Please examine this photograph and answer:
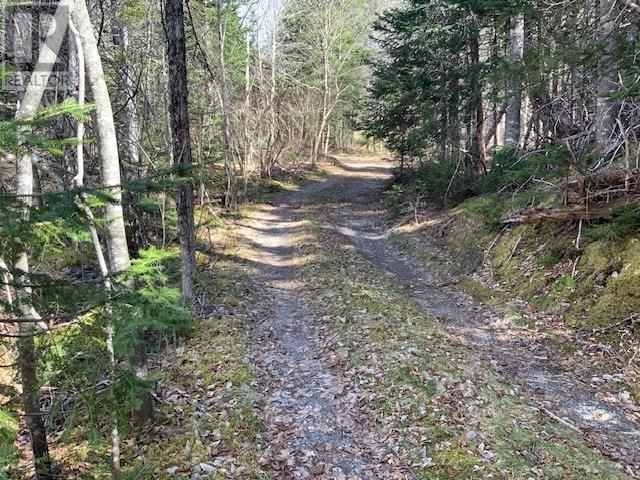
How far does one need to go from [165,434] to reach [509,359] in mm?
5389

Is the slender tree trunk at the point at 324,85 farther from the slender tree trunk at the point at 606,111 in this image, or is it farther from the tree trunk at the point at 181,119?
the tree trunk at the point at 181,119

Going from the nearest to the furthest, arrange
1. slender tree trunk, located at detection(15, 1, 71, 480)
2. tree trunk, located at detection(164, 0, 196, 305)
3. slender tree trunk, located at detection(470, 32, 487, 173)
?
slender tree trunk, located at detection(15, 1, 71, 480), tree trunk, located at detection(164, 0, 196, 305), slender tree trunk, located at detection(470, 32, 487, 173)

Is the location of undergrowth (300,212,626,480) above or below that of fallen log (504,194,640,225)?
below

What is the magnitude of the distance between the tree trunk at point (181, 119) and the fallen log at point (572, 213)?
24.7 ft

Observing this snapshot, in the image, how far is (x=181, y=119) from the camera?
8.30 meters

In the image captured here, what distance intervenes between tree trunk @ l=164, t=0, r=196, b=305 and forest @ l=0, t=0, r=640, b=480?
0.04 metres

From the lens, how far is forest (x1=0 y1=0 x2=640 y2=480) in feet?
13.2

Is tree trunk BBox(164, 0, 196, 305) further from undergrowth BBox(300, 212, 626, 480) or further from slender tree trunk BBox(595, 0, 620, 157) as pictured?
slender tree trunk BBox(595, 0, 620, 157)

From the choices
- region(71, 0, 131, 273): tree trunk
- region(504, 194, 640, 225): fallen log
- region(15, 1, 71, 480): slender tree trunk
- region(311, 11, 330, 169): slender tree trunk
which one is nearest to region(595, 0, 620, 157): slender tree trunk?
region(504, 194, 640, 225): fallen log

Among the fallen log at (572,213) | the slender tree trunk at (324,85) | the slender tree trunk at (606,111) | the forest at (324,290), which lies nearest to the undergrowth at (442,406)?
the forest at (324,290)

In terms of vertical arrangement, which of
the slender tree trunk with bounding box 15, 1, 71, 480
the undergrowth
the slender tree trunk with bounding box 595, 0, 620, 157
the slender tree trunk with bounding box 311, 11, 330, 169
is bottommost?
the undergrowth

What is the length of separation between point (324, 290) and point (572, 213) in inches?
218

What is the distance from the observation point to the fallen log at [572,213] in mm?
8305

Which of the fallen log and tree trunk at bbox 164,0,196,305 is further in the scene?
the fallen log
